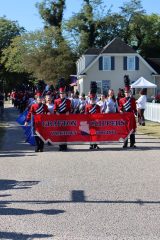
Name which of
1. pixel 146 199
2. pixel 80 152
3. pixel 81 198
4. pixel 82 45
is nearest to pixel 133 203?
pixel 146 199

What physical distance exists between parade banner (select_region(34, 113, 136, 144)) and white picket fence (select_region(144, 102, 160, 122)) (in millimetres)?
12440

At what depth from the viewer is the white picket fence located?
99.0 ft

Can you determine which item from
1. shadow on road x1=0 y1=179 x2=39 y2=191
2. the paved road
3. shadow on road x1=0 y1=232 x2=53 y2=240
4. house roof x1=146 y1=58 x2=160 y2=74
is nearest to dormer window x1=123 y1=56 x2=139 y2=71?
house roof x1=146 y1=58 x2=160 y2=74

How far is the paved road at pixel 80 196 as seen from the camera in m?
7.14

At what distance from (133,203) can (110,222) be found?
1302 millimetres

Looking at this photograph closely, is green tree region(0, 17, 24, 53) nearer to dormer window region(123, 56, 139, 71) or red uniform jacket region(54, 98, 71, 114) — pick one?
dormer window region(123, 56, 139, 71)

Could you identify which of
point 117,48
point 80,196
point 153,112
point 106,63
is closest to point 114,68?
point 106,63

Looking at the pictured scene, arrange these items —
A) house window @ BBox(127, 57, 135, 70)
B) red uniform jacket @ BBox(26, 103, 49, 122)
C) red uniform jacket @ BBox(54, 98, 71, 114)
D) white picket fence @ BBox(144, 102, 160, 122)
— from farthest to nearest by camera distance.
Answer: house window @ BBox(127, 57, 135, 70)
white picket fence @ BBox(144, 102, 160, 122)
red uniform jacket @ BBox(54, 98, 71, 114)
red uniform jacket @ BBox(26, 103, 49, 122)

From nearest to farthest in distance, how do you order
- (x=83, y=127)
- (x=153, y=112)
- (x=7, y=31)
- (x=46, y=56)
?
(x=83, y=127), (x=153, y=112), (x=46, y=56), (x=7, y=31)

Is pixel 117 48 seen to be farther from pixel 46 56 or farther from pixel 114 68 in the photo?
pixel 46 56

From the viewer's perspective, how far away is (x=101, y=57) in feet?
222

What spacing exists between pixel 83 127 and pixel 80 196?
27.6 feet

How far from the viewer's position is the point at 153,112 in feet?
102

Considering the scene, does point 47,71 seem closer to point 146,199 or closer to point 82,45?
point 82,45
